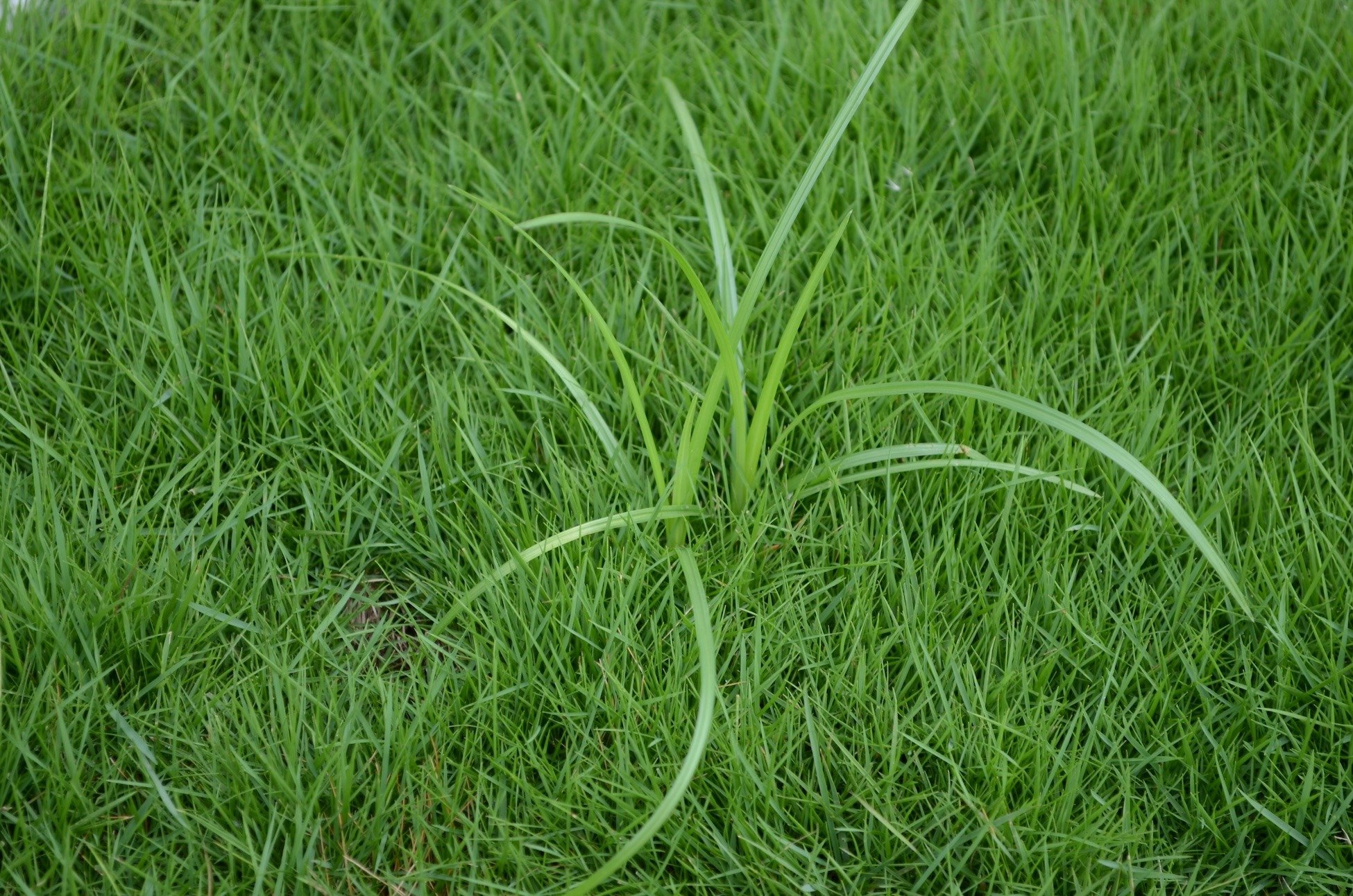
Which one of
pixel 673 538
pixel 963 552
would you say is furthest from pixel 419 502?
pixel 963 552

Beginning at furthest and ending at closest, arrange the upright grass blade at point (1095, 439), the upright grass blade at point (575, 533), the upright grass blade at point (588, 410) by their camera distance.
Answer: the upright grass blade at point (588, 410)
the upright grass blade at point (575, 533)
the upright grass blade at point (1095, 439)

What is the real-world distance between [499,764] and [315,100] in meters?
1.43

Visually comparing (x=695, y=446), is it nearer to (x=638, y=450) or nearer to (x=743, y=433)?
(x=743, y=433)

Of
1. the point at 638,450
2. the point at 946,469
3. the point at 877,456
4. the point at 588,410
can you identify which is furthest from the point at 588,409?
the point at 946,469

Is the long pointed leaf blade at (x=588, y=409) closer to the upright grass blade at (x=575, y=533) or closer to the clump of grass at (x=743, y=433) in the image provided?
the clump of grass at (x=743, y=433)

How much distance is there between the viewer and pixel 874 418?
1.75 metres

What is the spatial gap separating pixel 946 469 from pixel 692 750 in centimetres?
71

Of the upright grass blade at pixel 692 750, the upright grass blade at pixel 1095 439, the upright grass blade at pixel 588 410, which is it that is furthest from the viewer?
the upright grass blade at pixel 588 410

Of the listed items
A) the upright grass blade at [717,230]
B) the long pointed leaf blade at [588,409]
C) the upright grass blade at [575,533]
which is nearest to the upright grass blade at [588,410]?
the long pointed leaf blade at [588,409]

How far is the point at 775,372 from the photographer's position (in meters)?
1.48

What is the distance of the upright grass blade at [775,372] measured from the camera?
1.42 m

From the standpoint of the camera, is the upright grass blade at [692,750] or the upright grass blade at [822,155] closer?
the upright grass blade at [692,750]

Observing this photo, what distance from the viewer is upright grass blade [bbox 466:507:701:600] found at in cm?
150

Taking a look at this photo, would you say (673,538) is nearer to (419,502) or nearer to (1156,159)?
(419,502)
